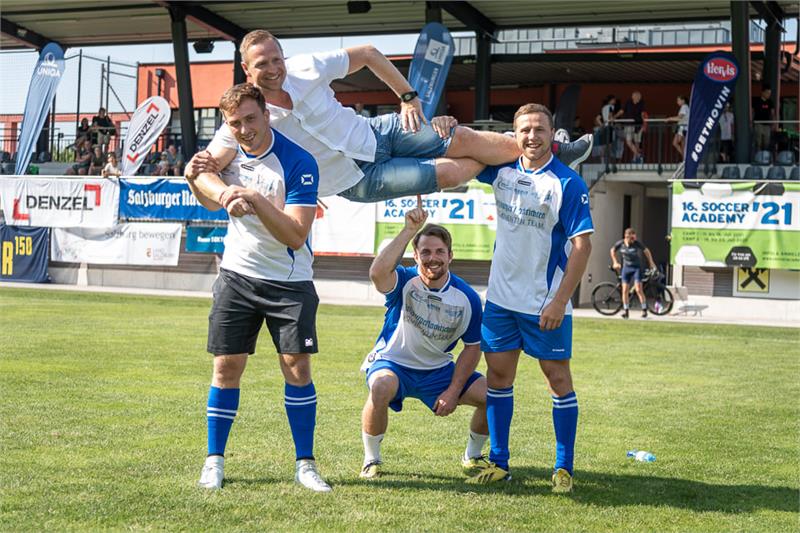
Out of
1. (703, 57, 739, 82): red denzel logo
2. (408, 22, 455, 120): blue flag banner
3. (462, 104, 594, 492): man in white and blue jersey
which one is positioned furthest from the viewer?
(408, 22, 455, 120): blue flag banner

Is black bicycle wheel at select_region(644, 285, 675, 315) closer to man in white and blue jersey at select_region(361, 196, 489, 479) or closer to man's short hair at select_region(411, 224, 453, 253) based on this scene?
A: man in white and blue jersey at select_region(361, 196, 489, 479)

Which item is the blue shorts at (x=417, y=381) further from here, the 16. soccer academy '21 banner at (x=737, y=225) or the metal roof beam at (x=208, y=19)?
the metal roof beam at (x=208, y=19)

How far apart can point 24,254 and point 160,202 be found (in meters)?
4.77

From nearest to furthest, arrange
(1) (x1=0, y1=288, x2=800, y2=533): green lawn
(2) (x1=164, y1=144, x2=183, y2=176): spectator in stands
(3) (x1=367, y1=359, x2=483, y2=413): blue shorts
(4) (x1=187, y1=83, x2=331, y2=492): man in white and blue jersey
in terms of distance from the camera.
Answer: (1) (x1=0, y1=288, x2=800, y2=533): green lawn < (4) (x1=187, y1=83, x2=331, y2=492): man in white and blue jersey < (3) (x1=367, y1=359, x2=483, y2=413): blue shorts < (2) (x1=164, y1=144, x2=183, y2=176): spectator in stands

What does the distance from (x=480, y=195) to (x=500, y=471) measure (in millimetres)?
17614

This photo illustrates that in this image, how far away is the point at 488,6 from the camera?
25688 mm

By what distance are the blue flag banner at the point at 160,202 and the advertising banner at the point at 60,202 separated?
1.19 ft

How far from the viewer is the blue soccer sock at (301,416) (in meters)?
5.40

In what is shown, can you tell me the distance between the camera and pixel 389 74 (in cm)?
585

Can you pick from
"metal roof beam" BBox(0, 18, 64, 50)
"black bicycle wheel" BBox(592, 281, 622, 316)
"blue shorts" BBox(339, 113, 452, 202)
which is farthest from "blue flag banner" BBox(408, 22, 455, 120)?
"blue shorts" BBox(339, 113, 452, 202)

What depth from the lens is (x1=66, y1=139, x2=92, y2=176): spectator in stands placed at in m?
28.4

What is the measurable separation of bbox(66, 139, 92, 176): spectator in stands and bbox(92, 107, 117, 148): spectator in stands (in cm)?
32

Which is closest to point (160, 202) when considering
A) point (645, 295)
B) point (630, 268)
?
point (630, 268)

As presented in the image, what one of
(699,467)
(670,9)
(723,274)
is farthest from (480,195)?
(699,467)
